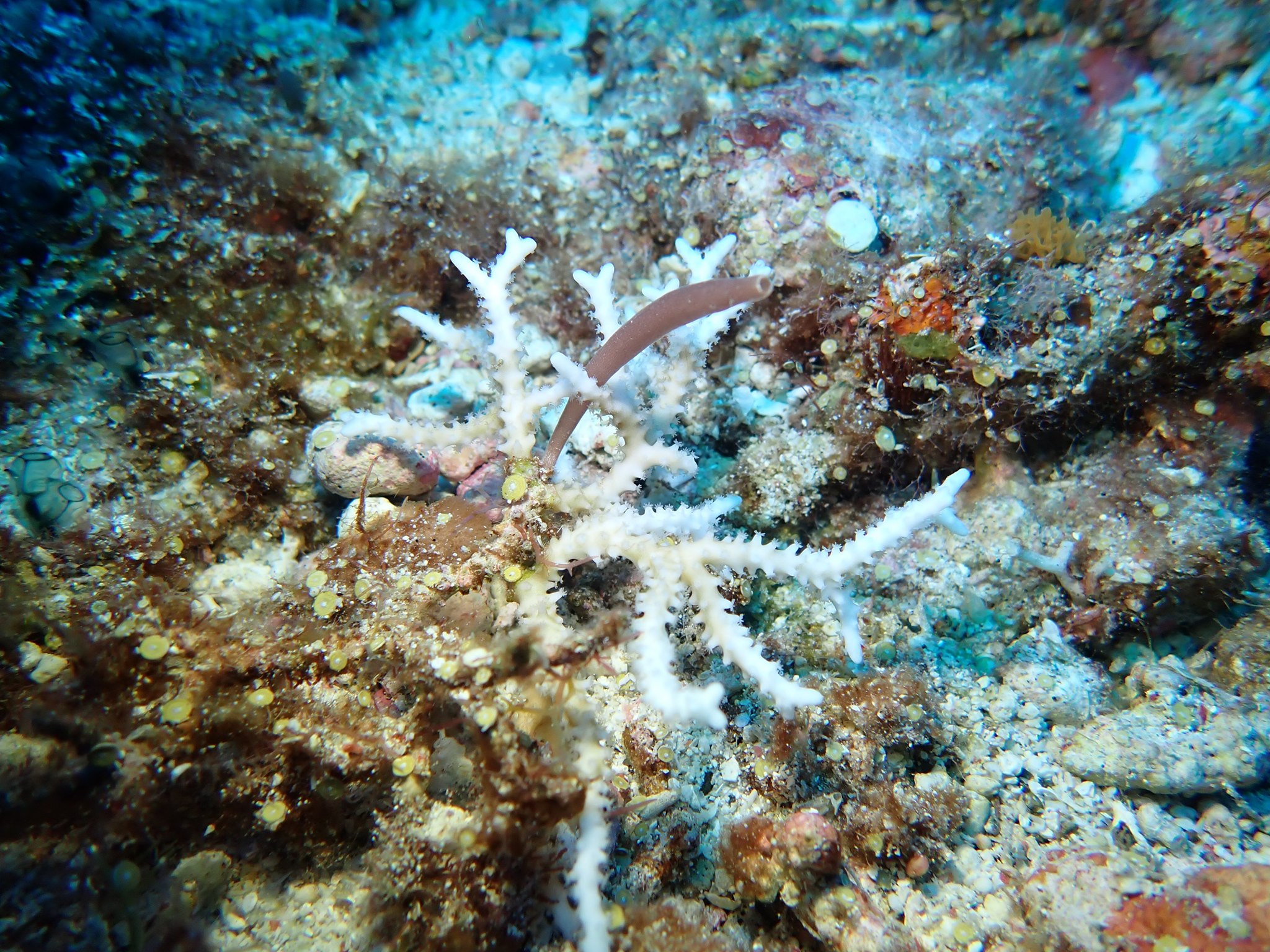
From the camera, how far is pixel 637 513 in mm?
2324

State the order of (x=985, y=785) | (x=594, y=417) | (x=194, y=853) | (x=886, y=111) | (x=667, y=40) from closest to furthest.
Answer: (x=194, y=853)
(x=985, y=785)
(x=594, y=417)
(x=886, y=111)
(x=667, y=40)

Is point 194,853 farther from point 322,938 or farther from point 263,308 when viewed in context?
point 263,308

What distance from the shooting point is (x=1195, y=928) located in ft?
6.15

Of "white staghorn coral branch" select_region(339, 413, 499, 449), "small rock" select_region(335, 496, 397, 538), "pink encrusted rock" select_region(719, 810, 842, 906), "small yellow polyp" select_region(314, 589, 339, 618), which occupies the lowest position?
"pink encrusted rock" select_region(719, 810, 842, 906)

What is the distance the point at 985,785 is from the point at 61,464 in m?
4.30

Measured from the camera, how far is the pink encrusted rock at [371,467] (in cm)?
266

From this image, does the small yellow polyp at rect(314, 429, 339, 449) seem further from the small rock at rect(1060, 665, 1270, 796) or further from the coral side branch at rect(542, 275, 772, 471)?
the small rock at rect(1060, 665, 1270, 796)

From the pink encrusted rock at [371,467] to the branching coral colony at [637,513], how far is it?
0.20ft

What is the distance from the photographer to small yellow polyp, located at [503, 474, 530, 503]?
230 centimetres

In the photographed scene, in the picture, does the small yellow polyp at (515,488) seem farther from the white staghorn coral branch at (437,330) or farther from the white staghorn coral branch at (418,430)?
the white staghorn coral branch at (437,330)

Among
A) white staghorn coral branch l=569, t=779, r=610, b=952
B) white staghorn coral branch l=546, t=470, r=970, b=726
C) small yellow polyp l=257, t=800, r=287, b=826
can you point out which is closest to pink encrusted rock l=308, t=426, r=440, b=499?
white staghorn coral branch l=546, t=470, r=970, b=726

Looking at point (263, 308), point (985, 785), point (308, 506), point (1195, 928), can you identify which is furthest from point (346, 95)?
point (1195, 928)

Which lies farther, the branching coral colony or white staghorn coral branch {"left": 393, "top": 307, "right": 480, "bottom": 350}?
white staghorn coral branch {"left": 393, "top": 307, "right": 480, "bottom": 350}

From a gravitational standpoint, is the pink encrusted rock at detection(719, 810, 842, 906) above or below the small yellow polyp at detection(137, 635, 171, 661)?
below
